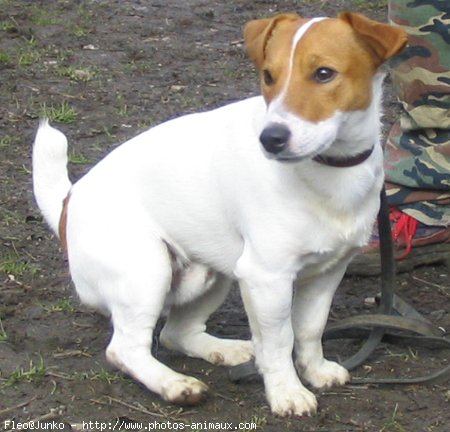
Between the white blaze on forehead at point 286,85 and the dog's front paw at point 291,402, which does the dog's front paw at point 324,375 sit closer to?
the dog's front paw at point 291,402

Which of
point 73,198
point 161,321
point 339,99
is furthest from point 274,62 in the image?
point 161,321

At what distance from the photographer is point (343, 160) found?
331 centimetres

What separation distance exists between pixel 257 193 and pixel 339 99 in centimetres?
39

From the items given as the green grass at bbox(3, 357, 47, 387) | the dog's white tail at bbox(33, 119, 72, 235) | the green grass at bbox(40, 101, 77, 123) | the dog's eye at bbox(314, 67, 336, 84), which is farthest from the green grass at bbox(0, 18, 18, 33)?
the dog's eye at bbox(314, 67, 336, 84)

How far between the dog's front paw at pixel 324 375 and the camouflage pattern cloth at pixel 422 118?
1.13 m

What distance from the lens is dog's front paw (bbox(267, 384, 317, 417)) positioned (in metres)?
3.45

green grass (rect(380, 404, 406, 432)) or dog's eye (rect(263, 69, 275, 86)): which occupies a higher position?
dog's eye (rect(263, 69, 275, 86))

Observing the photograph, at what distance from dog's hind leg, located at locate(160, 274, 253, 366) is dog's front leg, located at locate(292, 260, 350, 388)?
10.1 inches

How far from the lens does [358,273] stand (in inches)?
178

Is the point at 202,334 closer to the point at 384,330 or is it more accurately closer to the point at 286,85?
the point at 384,330

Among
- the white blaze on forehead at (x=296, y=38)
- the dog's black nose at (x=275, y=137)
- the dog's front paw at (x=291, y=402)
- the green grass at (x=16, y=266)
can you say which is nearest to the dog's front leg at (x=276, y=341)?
the dog's front paw at (x=291, y=402)

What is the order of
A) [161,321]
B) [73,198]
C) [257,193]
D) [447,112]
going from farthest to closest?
[447,112], [161,321], [73,198], [257,193]

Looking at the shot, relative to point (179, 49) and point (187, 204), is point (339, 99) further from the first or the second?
point (179, 49)

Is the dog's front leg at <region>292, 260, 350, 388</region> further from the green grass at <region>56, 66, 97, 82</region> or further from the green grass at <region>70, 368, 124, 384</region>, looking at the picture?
the green grass at <region>56, 66, 97, 82</region>
